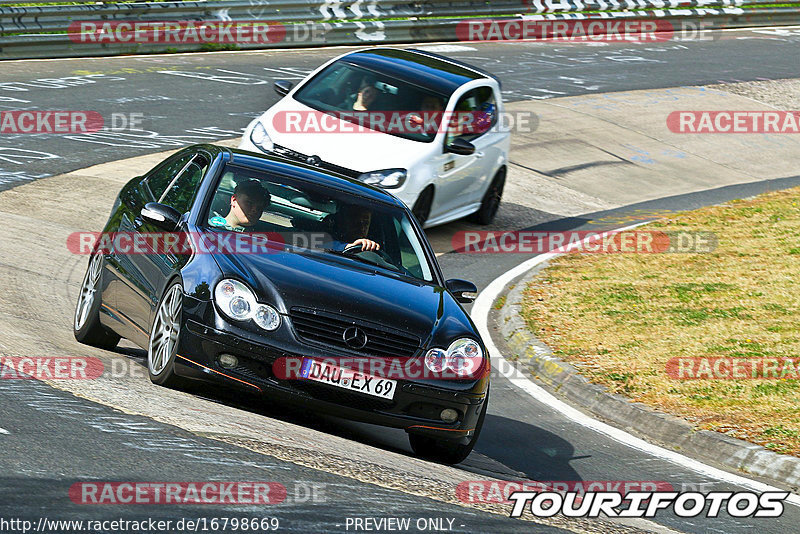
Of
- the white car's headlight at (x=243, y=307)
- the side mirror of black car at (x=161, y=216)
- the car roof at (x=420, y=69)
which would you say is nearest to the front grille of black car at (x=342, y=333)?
the white car's headlight at (x=243, y=307)

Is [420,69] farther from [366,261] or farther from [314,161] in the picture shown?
[366,261]

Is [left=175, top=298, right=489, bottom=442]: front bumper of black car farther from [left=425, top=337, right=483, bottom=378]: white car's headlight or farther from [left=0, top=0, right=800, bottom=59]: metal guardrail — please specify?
[left=0, top=0, right=800, bottom=59]: metal guardrail

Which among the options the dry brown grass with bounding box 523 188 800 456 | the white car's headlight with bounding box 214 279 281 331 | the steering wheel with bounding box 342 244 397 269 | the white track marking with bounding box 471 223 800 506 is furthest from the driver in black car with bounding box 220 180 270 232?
the dry brown grass with bounding box 523 188 800 456

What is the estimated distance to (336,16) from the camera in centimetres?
2614

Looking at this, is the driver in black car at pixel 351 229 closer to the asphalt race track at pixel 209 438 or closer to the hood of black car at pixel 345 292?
the hood of black car at pixel 345 292

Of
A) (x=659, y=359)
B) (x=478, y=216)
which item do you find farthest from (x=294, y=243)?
(x=478, y=216)

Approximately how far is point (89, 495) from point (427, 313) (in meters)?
2.75

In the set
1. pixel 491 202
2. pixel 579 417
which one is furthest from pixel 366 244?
pixel 491 202

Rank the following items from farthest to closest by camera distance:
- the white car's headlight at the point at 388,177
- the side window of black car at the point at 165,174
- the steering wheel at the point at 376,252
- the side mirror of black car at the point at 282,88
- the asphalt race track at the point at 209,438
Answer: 1. the side mirror of black car at the point at 282,88
2. the white car's headlight at the point at 388,177
3. the side window of black car at the point at 165,174
4. the steering wheel at the point at 376,252
5. the asphalt race track at the point at 209,438

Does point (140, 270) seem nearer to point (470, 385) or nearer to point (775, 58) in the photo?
point (470, 385)

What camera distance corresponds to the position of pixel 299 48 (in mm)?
25781

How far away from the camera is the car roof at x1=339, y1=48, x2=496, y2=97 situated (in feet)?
47.6

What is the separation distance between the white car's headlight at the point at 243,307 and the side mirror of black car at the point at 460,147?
739 centimetres

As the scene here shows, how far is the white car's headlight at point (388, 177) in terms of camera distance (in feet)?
42.5
